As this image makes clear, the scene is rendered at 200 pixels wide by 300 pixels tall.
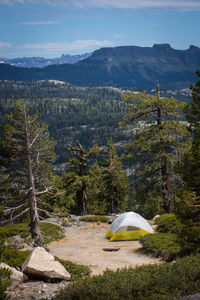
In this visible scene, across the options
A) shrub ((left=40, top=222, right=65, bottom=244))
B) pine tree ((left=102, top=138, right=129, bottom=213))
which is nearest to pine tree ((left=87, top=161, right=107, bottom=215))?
pine tree ((left=102, top=138, right=129, bottom=213))

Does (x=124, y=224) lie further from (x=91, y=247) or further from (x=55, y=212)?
(x=55, y=212)

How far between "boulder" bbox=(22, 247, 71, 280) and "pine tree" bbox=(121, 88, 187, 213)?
14.3m

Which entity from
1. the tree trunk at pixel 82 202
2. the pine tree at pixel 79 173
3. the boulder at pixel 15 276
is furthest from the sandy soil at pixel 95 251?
the tree trunk at pixel 82 202

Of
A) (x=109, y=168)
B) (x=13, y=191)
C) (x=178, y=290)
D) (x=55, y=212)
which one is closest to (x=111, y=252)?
(x=55, y=212)

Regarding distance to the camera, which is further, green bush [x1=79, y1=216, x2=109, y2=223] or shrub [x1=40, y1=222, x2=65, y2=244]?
green bush [x1=79, y1=216, x2=109, y2=223]

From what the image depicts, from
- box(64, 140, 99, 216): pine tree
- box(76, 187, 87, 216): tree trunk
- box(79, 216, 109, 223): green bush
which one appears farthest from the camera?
box(76, 187, 87, 216): tree trunk

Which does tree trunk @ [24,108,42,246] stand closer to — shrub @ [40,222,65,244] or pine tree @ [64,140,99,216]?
shrub @ [40,222,65,244]

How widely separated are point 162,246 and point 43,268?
887 centimetres

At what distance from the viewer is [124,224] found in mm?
26219

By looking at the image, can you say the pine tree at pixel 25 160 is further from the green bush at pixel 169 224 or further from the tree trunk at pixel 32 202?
the green bush at pixel 169 224

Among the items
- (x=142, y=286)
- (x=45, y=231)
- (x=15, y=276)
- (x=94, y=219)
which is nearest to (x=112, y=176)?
(x=94, y=219)

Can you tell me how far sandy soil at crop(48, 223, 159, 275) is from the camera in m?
18.1

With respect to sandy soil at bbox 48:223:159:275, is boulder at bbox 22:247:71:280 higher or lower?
higher

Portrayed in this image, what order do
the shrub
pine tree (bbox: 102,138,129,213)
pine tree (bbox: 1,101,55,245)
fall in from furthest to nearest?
pine tree (bbox: 102,138,129,213), the shrub, pine tree (bbox: 1,101,55,245)
